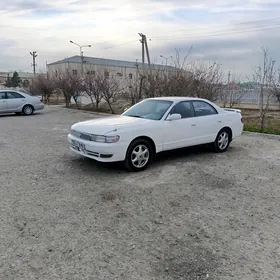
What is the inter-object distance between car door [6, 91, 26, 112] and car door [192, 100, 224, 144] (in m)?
12.1

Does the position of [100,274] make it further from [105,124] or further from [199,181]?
[105,124]

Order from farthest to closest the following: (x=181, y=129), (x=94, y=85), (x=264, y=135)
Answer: (x=94, y=85)
(x=264, y=135)
(x=181, y=129)

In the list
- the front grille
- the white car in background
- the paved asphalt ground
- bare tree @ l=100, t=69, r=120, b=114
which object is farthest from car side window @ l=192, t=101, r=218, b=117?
the white car in background

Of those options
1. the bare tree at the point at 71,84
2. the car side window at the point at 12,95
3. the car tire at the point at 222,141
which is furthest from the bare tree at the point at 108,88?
the car tire at the point at 222,141

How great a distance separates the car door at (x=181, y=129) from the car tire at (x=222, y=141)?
84 centimetres

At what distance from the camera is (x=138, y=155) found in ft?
17.2

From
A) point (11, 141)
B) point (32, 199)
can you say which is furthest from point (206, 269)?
point (11, 141)

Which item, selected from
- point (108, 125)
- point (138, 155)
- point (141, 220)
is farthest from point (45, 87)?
point (141, 220)

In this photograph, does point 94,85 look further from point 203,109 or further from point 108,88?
point 203,109

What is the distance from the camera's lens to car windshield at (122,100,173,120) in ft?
19.0

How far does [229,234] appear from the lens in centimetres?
315

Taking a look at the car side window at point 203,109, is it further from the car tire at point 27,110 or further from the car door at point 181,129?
the car tire at point 27,110

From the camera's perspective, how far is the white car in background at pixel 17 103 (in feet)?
49.5

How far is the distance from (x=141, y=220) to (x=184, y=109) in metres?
3.24
